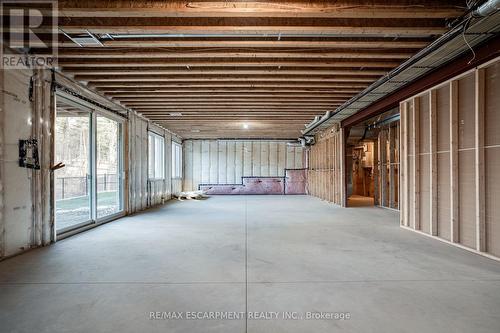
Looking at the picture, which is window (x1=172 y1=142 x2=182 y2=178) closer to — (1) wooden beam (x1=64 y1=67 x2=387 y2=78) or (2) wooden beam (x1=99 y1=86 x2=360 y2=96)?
(2) wooden beam (x1=99 y1=86 x2=360 y2=96)

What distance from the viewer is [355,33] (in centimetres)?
323

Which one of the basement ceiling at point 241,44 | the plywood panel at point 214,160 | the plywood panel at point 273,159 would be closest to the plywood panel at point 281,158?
the plywood panel at point 273,159

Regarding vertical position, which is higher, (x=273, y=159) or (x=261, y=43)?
(x=261, y=43)

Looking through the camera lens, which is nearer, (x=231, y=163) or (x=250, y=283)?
(x=250, y=283)

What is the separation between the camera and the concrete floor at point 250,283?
1.95 m

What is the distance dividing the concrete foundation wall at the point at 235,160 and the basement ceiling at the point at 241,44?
7.46 metres

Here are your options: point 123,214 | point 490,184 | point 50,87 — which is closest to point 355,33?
point 490,184

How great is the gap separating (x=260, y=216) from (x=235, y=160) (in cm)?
704

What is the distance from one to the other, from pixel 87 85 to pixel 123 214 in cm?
327

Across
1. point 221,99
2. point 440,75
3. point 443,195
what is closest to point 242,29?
point 221,99

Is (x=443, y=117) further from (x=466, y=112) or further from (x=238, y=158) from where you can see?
(x=238, y=158)

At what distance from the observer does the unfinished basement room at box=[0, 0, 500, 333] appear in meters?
2.18

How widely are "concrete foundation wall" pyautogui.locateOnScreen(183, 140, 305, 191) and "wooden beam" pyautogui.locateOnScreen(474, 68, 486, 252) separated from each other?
32.5ft

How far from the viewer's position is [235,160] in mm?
13438
